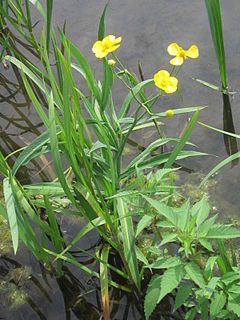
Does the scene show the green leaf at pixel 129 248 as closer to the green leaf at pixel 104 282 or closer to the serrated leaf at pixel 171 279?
the green leaf at pixel 104 282

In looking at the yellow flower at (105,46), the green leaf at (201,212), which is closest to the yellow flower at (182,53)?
the yellow flower at (105,46)

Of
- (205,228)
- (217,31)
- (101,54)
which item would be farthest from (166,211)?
(217,31)

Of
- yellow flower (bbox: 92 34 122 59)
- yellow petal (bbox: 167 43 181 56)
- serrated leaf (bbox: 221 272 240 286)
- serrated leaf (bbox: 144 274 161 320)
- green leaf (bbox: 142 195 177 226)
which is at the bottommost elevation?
serrated leaf (bbox: 144 274 161 320)

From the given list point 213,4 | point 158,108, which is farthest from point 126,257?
point 213,4

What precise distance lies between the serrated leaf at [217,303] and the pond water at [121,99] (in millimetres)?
435

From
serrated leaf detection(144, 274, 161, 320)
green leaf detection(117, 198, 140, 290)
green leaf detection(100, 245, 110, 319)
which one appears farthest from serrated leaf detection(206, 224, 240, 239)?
green leaf detection(100, 245, 110, 319)

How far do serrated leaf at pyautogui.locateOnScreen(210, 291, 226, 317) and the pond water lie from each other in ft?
1.43

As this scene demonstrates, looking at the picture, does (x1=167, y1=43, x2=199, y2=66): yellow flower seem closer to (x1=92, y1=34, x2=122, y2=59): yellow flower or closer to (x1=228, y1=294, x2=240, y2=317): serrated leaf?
(x1=92, y1=34, x2=122, y2=59): yellow flower

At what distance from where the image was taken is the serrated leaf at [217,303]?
4.33ft

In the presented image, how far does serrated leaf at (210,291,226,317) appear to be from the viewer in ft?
4.33

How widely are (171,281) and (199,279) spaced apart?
7 centimetres

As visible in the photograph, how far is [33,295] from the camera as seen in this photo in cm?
188

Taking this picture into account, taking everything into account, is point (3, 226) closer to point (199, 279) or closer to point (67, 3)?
point (199, 279)

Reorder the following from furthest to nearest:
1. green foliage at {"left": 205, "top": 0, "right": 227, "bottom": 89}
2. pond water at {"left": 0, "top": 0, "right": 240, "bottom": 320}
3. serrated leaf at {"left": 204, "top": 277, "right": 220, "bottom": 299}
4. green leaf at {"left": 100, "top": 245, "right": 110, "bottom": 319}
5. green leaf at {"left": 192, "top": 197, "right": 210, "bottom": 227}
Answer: green foliage at {"left": 205, "top": 0, "right": 227, "bottom": 89}, pond water at {"left": 0, "top": 0, "right": 240, "bottom": 320}, green leaf at {"left": 100, "top": 245, "right": 110, "bottom": 319}, green leaf at {"left": 192, "top": 197, "right": 210, "bottom": 227}, serrated leaf at {"left": 204, "top": 277, "right": 220, "bottom": 299}
